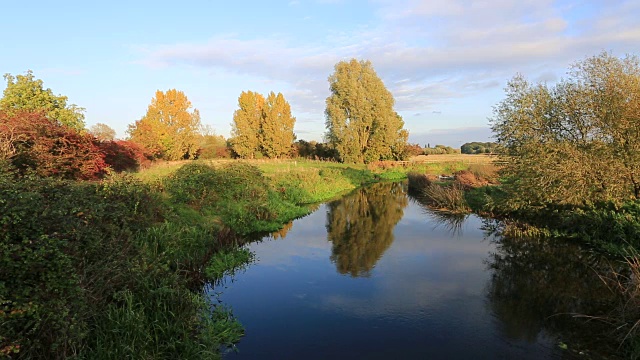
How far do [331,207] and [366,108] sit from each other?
32.2m

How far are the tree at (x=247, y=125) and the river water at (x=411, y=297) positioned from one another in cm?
4700

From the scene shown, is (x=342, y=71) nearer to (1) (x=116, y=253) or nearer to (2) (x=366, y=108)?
(2) (x=366, y=108)

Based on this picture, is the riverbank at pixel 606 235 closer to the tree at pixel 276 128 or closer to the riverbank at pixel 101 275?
the riverbank at pixel 101 275

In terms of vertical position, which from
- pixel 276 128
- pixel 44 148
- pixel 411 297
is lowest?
pixel 411 297

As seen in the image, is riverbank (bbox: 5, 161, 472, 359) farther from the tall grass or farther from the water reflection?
the tall grass

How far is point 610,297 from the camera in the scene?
33.6 ft

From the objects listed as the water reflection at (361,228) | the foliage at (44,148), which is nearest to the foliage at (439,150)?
the water reflection at (361,228)

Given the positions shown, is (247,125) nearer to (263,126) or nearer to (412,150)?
(263,126)

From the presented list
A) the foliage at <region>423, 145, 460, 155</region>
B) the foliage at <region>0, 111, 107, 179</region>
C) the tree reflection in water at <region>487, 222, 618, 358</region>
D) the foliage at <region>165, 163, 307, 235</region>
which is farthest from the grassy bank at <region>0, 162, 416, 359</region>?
the foliage at <region>423, 145, 460, 155</region>

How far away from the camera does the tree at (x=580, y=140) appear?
14.8 metres

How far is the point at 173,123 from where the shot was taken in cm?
5981

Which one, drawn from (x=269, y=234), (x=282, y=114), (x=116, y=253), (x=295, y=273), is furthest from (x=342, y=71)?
(x=116, y=253)

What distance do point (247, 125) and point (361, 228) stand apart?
156ft

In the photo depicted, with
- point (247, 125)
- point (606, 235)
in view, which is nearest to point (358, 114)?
point (247, 125)
